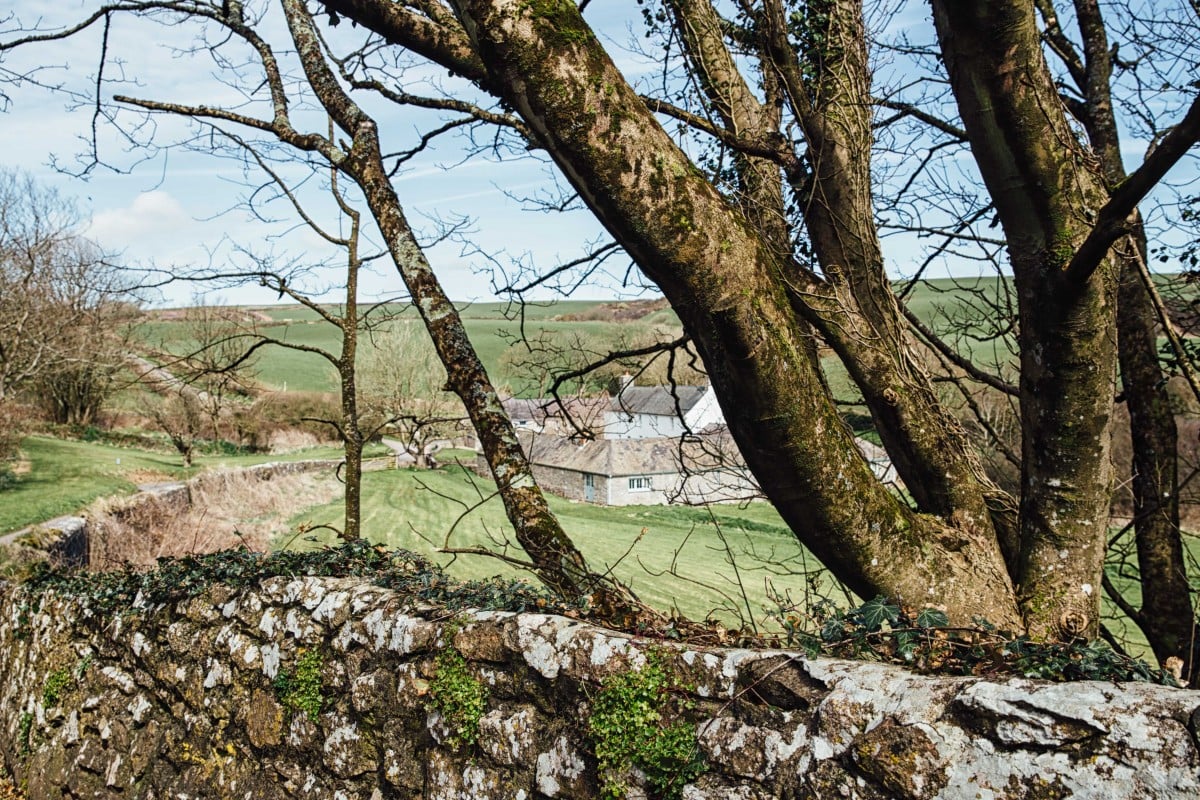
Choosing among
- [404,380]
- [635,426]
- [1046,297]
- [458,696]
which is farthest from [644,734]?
[404,380]

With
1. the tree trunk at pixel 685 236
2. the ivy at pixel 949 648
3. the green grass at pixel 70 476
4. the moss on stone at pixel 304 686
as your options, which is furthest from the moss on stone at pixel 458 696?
the green grass at pixel 70 476

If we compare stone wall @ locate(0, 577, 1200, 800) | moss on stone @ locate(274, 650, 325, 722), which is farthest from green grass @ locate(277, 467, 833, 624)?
moss on stone @ locate(274, 650, 325, 722)

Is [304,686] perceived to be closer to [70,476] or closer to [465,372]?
[465,372]

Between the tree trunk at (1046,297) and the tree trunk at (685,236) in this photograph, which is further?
the tree trunk at (1046,297)

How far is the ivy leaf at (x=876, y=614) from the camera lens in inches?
88.7

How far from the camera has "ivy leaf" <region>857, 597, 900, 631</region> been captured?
2.25m

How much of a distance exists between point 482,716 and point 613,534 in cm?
2654

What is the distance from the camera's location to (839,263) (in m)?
3.82

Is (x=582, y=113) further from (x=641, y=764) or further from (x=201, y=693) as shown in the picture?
(x=201, y=693)

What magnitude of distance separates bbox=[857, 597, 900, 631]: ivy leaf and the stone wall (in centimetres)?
22

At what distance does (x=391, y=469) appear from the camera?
39.0m

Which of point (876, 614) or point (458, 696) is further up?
point (876, 614)

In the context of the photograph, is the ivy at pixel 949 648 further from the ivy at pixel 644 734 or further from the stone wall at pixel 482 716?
the ivy at pixel 644 734

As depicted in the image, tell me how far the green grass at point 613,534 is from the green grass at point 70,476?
197 inches
